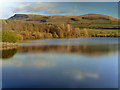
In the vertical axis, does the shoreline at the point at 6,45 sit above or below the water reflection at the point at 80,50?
above

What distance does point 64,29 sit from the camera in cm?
4584

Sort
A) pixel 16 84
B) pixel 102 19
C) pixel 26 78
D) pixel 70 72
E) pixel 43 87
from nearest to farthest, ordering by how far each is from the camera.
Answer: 1. pixel 43 87
2. pixel 16 84
3. pixel 26 78
4. pixel 70 72
5. pixel 102 19

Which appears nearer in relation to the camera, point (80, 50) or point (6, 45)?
point (80, 50)

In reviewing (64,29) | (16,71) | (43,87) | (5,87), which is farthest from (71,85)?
(64,29)

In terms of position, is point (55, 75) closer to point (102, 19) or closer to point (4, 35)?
point (4, 35)

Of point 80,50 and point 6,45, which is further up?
point 6,45

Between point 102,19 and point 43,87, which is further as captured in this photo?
point 102,19

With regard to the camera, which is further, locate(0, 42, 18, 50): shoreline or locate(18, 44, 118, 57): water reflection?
locate(0, 42, 18, 50): shoreline

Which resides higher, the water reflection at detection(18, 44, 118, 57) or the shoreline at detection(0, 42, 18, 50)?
the shoreline at detection(0, 42, 18, 50)

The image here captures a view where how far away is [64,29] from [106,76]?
38727 millimetres

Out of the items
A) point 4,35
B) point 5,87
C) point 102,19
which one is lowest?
point 5,87

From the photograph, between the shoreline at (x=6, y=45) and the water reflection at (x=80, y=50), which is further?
the shoreline at (x=6, y=45)

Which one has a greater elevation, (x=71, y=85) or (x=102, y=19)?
(x=102, y=19)

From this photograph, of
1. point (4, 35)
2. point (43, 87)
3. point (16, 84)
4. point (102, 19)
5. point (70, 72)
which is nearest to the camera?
point (43, 87)
